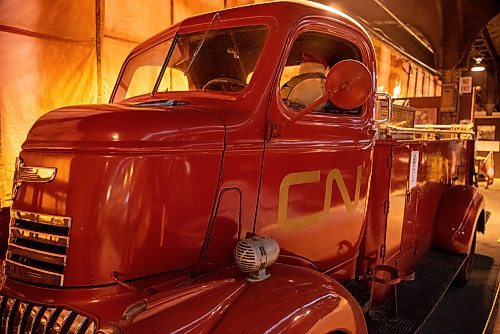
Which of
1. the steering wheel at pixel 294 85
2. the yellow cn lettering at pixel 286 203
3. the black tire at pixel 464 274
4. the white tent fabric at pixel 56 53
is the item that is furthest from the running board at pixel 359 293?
the white tent fabric at pixel 56 53

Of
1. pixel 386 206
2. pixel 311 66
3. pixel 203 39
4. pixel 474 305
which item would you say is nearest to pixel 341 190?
pixel 386 206

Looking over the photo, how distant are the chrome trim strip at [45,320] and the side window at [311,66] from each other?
1461mm

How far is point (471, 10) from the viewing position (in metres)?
10.8

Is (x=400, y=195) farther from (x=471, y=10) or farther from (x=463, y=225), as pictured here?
(x=471, y=10)

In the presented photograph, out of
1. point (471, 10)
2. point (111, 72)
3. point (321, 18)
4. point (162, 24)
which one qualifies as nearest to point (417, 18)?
point (471, 10)

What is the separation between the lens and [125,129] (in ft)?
5.36

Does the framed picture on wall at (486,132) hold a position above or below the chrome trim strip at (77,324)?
above

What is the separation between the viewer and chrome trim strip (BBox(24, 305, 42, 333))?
1.63 meters

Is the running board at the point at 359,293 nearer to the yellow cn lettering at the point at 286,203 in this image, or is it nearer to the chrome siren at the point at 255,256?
the yellow cn lettering at the point at 286,203

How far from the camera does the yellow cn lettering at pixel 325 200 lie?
Result: 2166mm

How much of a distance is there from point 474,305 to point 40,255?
4107 millimetres

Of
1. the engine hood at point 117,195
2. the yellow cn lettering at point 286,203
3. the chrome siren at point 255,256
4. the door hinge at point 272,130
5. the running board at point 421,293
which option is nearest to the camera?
the engine hood at point 117,195

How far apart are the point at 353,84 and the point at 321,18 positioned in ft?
2.25

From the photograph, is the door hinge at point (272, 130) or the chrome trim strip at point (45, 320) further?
the door hinge at point (272, 130)
